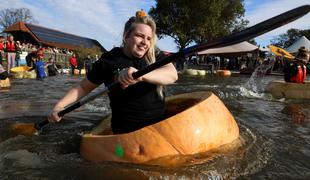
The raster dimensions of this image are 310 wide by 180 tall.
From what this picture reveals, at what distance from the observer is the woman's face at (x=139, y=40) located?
2881 millimetres

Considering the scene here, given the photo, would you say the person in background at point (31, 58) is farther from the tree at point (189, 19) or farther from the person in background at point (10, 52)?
the tree at point (189, 19)

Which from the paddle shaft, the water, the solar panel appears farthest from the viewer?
the solar panel

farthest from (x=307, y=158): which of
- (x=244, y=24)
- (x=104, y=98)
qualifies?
(x=244, y=24)

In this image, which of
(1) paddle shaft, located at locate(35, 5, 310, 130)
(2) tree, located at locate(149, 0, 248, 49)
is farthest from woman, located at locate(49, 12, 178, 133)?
(2) tree, located at locate(149, 0, 248, 49)

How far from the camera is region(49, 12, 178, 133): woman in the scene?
2908mm

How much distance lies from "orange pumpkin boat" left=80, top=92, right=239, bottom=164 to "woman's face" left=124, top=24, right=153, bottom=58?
595 mm

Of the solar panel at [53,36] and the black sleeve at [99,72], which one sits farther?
the solar panel at [53,36]

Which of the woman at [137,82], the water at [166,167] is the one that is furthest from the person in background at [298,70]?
the woman at [137,82]

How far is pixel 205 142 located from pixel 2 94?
6886mm

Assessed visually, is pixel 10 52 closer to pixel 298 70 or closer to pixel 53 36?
pixel 298 70

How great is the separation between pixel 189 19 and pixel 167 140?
32170 millimetres

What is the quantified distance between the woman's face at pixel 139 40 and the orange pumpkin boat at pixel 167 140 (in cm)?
60

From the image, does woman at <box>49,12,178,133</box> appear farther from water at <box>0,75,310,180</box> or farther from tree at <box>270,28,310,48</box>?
tree at <box>270,28,310,48</box>

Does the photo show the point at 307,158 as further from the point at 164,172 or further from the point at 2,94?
the point at 2,94
